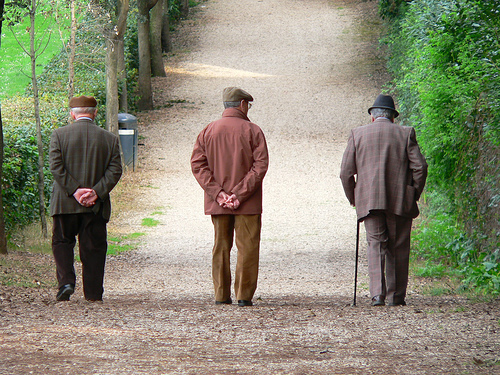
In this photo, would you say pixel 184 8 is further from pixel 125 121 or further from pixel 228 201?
pixel 228 201

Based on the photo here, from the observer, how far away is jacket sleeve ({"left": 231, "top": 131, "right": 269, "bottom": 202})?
6.52 metres

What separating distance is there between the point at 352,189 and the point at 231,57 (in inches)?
961

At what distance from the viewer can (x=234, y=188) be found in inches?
258

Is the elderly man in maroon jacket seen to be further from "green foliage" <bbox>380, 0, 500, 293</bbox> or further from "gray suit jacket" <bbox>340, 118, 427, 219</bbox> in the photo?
"green foliage" <bbox>380, 0, 500, 293</bbox>

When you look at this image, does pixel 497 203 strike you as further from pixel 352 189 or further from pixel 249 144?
pixel 249 144

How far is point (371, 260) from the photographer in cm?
677

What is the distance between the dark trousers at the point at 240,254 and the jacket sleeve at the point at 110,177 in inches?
39.9

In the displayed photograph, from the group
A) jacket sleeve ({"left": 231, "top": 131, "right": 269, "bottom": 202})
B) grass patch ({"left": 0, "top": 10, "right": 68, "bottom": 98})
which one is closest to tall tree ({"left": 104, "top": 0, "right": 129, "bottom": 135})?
grass patch ({"left": 0, "top": 10, "right": 68, "bottom": 98})

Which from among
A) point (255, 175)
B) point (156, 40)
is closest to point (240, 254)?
point (255, 175)

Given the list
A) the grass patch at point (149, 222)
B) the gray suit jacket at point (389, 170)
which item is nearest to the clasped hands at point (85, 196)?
the gray suit jacket at point (389, 170)

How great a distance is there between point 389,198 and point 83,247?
9.39ft

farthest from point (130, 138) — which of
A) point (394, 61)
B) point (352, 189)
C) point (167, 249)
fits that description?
point (352, 189)

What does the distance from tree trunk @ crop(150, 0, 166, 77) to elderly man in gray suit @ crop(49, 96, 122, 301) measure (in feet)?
63.1

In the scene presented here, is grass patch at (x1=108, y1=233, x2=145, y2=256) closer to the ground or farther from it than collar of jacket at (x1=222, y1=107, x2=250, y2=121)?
closer to the ground
